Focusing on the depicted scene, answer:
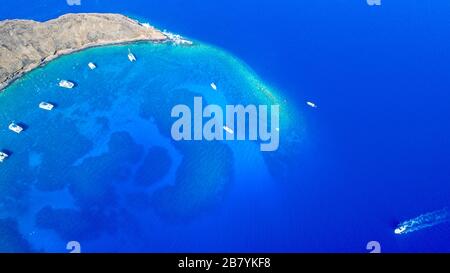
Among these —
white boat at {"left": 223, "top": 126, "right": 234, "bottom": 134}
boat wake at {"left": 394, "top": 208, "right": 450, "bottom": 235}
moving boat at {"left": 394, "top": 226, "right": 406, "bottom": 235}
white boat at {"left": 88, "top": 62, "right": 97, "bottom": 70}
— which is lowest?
moving boat at {"left": 394, "top": 226, "right": 406, "bottom": 235}

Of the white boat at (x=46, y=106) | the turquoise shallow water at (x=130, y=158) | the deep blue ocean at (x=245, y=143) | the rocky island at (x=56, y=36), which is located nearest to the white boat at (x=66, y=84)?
the turquoise shallow water at (x=130, y=158)

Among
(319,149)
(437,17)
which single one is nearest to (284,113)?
(319,149)

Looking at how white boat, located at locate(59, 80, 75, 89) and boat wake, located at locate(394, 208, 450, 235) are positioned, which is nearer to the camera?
boat wake, located at locate(394, 208, 450, 235)

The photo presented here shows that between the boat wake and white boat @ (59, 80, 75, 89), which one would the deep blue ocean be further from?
white boat @ (59, 80, 75, 89)

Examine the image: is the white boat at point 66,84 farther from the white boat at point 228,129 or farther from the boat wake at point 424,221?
the boat wake at point 424,221

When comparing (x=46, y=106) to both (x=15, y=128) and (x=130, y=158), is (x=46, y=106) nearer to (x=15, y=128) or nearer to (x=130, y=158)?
(x=15, y=128)

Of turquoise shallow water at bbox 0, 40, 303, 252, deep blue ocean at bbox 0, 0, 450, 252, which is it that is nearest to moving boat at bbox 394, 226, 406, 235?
deep blue ocean at bbox 0, 0, 450, 252

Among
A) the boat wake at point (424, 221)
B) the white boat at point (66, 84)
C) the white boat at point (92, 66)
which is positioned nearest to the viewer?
the boat wake at point (424, 221)
